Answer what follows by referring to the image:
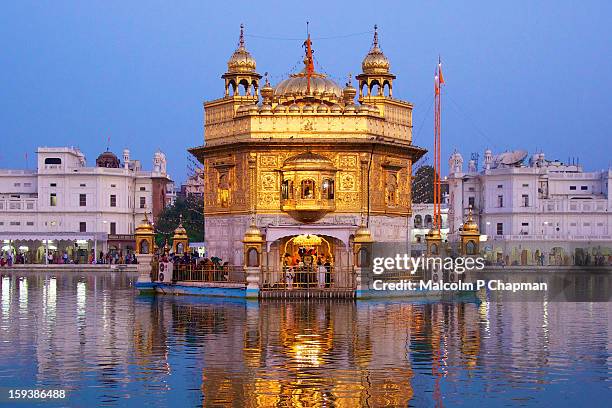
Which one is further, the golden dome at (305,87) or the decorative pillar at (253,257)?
the golden dome at (305,87)

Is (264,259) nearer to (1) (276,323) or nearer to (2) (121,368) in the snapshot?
(1) (276,323)

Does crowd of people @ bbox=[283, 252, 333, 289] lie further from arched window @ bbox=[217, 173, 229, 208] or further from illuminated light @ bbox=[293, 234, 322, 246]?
arched window @ bbox=[217, 173, 229, 208]

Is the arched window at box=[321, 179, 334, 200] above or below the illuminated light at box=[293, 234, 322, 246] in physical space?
above

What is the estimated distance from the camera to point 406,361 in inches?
665

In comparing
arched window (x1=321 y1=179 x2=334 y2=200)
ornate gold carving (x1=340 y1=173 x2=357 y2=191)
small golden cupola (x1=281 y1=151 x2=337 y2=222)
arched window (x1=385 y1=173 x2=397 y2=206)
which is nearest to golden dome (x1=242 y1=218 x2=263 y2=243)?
small golden cupola (x1=281 y1=151 x2=337 y2=222)

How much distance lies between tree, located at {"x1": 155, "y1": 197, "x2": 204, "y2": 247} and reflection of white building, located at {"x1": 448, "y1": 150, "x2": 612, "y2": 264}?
67.7 ft

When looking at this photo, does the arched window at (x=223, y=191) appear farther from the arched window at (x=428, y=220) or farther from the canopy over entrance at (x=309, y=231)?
the arched window at (x=428, y=220)

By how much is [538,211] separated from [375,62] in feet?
165

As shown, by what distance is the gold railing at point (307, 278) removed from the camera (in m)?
32.4

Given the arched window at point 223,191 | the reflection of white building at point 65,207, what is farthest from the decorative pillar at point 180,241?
the reflection of white building at point 65,207

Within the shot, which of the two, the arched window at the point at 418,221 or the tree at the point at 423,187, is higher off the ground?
the tree at the point at 423,187

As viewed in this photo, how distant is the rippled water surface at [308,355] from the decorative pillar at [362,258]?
103 inches

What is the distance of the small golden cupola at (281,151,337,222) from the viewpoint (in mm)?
33875

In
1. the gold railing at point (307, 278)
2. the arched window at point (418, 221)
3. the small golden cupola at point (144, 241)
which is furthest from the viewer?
the arched window at point (418, 221)
